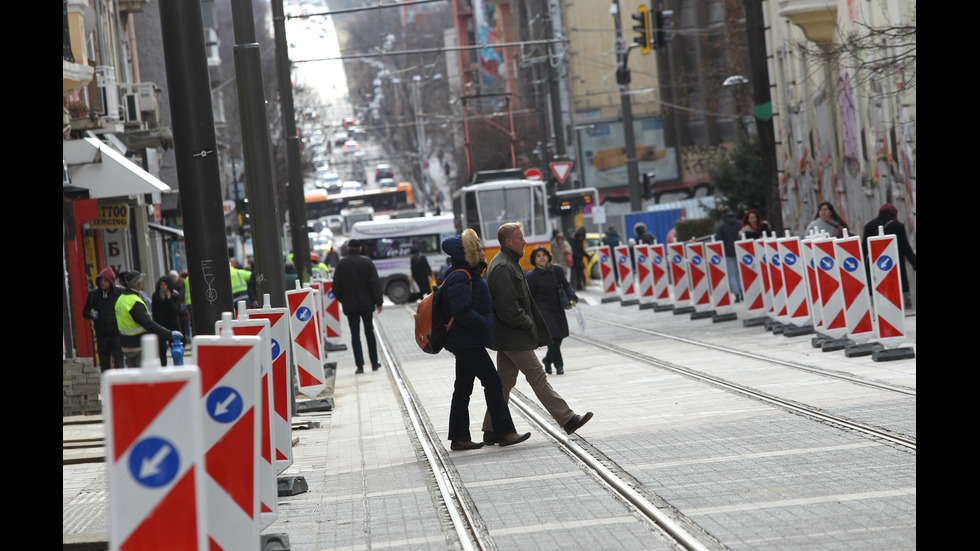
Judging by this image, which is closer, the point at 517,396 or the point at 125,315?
the point at 517,396

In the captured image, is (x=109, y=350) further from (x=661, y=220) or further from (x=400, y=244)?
(x=661, y=220)

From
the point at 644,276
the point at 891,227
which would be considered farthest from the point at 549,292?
the point at 644,276

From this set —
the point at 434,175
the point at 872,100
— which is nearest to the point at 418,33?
the point at 434,175

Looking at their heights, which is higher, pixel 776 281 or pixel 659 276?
pixel 776 281

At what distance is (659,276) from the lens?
1120 inches

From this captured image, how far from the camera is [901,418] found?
10.4m

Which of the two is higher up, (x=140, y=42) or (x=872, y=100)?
(x=140, y=42)

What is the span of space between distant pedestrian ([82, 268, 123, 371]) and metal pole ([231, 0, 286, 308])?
3812 millimetres

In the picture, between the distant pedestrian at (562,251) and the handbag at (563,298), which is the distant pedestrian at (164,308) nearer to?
the handbag at (563,298)

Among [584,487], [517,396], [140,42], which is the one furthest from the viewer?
[140,42]

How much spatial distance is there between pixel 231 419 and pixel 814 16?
73.3 feet

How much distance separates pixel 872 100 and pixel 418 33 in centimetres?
10225

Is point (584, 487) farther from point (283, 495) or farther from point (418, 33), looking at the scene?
point (418, 33)
